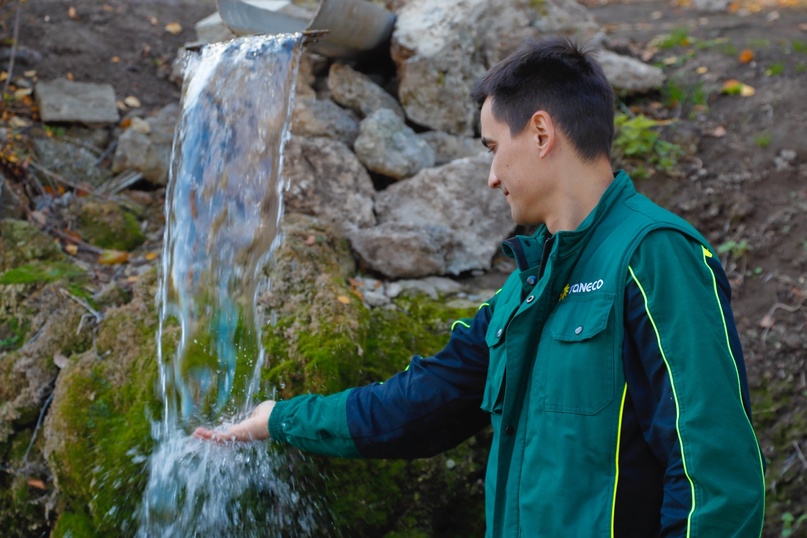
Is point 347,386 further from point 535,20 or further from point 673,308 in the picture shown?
point 535,20

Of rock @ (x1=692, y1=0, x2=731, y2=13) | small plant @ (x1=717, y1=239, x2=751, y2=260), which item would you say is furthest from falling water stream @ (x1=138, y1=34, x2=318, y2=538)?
rock @ (x1=692, y1=0, x2=731, y2=13)

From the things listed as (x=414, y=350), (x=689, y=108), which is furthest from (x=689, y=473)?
(x=689, y=108)

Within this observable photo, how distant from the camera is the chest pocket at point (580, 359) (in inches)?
68.9

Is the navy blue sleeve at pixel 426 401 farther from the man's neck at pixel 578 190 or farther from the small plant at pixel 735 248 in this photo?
the small plant at pixel 735 248

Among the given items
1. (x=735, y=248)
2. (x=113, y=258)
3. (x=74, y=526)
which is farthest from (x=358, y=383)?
(x=735, y=248)

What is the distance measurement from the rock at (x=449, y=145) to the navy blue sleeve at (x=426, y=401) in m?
2.84

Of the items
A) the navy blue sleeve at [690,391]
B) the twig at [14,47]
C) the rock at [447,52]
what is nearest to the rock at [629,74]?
the rock at [447,52]

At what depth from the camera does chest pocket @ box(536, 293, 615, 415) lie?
1.75 meters

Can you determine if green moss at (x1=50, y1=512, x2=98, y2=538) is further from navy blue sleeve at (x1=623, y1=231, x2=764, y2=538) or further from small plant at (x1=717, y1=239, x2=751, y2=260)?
small plant at (x1=717, y1=239, x2=751, y2=260)

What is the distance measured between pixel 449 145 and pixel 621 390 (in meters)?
3.59

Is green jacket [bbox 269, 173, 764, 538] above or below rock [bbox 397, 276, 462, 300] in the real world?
above

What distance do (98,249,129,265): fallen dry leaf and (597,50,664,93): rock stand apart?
12.3 ft

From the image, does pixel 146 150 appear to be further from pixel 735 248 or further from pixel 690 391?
pixel 690 391

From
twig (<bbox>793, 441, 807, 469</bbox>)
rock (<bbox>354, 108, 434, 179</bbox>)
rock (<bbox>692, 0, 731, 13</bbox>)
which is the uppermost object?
rock (<bbox>692, 0, 731, 13</bbox>)
